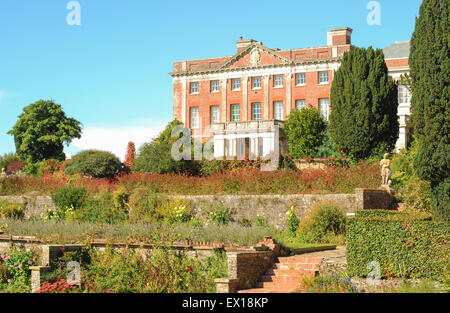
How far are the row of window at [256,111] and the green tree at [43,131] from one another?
9649mm

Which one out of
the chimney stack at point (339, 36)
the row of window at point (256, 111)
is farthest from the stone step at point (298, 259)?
the chimney stack at point (339, 36)

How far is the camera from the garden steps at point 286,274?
14.3 meters

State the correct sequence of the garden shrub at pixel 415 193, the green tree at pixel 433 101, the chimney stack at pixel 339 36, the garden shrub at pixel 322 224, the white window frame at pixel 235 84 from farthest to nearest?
the white window frame at pixel 235 84
the chimney stack at pixel 339 36
the garden shrub at pixel 415 193
the garden shrub at pixel 322 224
the green tree at pixel 433 101

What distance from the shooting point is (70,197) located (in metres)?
26.4

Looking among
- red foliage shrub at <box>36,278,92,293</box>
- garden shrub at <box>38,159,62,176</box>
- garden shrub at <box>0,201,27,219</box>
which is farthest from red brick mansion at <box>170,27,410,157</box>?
red foliage shrub at <box>36,278,92,293</box>

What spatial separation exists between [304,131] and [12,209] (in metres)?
21.5

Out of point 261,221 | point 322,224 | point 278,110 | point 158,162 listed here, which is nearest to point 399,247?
point 322,224

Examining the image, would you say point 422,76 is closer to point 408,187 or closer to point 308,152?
point 408,187

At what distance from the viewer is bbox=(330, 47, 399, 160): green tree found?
1432 inches

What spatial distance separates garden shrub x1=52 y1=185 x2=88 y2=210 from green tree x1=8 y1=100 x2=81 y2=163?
2371 cm

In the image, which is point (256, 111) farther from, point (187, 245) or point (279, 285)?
point (279, 285)

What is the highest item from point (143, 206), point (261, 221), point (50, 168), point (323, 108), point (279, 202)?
point (323, 108)

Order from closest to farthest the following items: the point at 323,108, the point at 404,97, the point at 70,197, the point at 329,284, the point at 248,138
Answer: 1. the point at 329,284
2. the point at 70,197
3. the point at 248,138
4. the point at 404,97
5. the point at 323,108

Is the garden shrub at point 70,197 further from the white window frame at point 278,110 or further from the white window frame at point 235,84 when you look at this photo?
the white window frame at point 235,84
